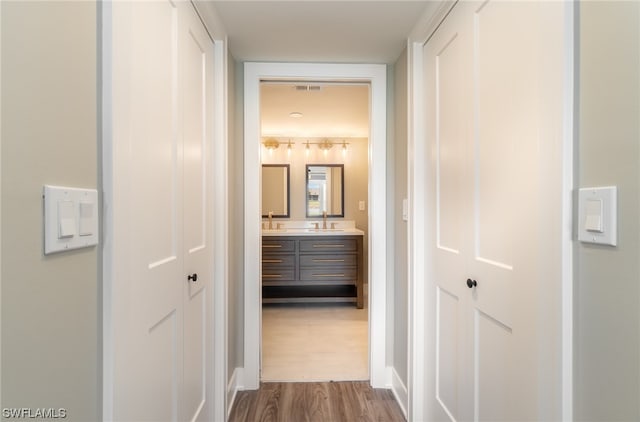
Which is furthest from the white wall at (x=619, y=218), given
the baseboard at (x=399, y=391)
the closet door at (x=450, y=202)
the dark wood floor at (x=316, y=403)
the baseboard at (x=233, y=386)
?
the baseboard at (x=233, y=386)

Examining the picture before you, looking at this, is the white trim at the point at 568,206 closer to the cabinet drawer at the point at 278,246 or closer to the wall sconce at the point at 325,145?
the cabinet drawer at the point at 278,246

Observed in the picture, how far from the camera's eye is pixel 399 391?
2.11m

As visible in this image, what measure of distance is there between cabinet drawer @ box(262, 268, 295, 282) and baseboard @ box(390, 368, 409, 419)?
1.98 metres

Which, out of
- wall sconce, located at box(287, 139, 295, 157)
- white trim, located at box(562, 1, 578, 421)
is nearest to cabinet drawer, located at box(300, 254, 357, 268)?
wall sconce, located at box(287, 139, 295, 157)

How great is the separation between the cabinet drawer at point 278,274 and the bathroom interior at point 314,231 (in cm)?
1

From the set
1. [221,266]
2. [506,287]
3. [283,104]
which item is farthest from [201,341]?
[283,104]

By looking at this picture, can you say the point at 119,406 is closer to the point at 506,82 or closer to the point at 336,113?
the point at 506,82

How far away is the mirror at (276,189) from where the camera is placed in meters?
4.73

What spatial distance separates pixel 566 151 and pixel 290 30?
1.45m

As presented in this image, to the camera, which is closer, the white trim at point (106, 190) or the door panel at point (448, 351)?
the white trim at point (106, 190)

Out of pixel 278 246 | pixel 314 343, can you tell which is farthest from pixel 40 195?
pixel 278 246

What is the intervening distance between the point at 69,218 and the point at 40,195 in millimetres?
72

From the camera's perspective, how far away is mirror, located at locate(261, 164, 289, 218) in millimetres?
4730

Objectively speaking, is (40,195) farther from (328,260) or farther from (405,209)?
(328,260)
